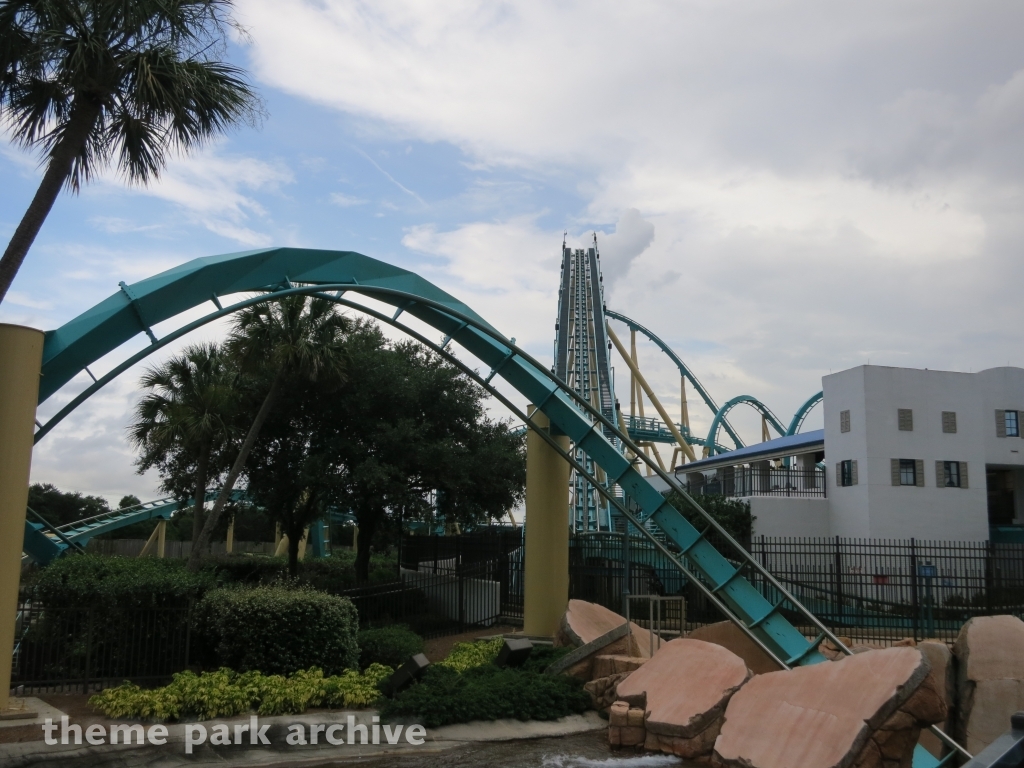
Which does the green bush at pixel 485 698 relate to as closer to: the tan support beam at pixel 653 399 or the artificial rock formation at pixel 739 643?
the artificial rock formation at pixel 739 643

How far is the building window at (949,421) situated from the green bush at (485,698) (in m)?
21.4

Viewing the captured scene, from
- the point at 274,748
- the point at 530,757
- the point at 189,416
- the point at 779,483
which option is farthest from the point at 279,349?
the point at 779,483

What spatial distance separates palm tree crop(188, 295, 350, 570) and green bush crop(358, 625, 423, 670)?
6198 millimetres

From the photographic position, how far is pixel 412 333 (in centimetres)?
1373

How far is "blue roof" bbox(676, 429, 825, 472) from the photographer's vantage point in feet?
107

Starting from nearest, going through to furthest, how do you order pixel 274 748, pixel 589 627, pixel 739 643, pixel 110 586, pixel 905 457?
1. pixel 274 748
2. pixel 110 586
3. pixel 739 643
4. pixel 589 627
5. pixel 905 457

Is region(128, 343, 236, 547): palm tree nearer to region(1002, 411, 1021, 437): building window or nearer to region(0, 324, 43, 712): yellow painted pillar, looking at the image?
region(0, 324, 43, 712): yellow painted pillar

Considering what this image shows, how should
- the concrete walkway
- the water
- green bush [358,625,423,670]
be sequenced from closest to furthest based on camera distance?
1. the concrete walkway
2. the water
3. green bush [358,625,423,670]

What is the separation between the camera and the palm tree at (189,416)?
20.0m

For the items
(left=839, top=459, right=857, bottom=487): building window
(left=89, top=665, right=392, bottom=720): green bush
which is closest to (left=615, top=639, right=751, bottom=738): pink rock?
(left=89, top=665, right=392, bottom=720): green bush

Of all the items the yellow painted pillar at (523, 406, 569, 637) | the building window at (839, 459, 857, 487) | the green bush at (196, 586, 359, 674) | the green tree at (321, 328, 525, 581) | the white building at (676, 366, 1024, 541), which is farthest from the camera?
the building window at (839, 459, 857, 487)

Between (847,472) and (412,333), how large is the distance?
19775 mm

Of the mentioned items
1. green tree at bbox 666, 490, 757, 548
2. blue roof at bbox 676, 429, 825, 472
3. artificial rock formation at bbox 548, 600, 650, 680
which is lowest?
artificial rock formation at bbox 548, 600, 650, 680

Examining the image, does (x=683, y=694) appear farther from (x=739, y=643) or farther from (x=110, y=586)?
(x=110, y=586)
